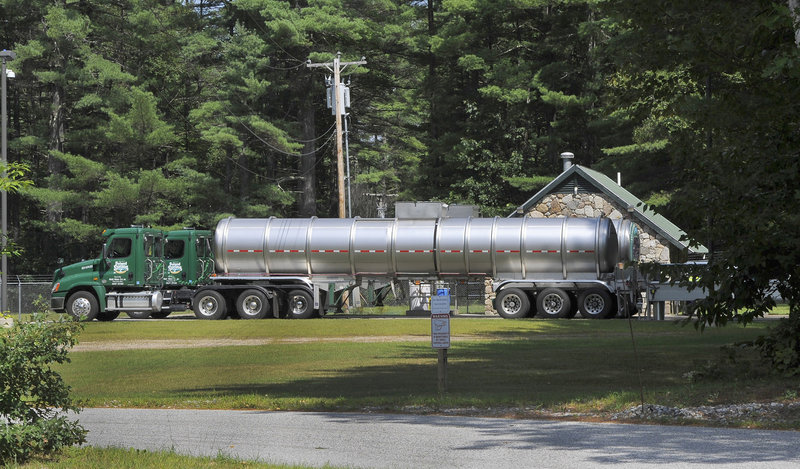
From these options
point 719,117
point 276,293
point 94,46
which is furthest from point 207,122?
point 719,117

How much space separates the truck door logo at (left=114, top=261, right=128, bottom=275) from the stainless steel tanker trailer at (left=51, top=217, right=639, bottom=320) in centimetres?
4

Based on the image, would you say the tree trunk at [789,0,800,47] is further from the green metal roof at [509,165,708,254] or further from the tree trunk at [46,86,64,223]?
the tree trunk at [46,86,64,223]

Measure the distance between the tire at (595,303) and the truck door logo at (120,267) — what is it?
16.0 meters

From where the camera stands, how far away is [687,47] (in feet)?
50.7

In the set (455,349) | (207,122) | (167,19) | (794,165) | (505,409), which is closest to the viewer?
(505,409)

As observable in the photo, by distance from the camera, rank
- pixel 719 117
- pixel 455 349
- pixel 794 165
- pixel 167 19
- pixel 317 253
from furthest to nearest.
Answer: pixel 167 19, pixel 317 253, pixel 455 349, pixel 719 117, pixel 794 165

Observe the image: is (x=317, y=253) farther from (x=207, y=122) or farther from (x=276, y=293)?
(x=207, y=122)

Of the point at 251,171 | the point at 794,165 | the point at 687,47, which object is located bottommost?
the point at 794,165

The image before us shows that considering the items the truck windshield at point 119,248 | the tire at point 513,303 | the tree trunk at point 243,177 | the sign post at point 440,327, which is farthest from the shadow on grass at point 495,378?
the tree trunk at point 243,177

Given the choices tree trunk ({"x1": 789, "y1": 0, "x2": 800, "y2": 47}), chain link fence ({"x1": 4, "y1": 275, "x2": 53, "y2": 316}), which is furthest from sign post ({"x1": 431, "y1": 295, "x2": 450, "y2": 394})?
chain link fence ({"x1": 4, "y1": 275, "x2": 53, "y2": 316})

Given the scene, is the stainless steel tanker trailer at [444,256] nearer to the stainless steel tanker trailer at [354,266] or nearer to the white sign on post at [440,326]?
the stainless steel tanker trailer at [354,266]

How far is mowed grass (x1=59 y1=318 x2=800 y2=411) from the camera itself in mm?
14672

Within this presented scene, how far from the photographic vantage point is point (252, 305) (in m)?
38.1

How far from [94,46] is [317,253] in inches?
1231
